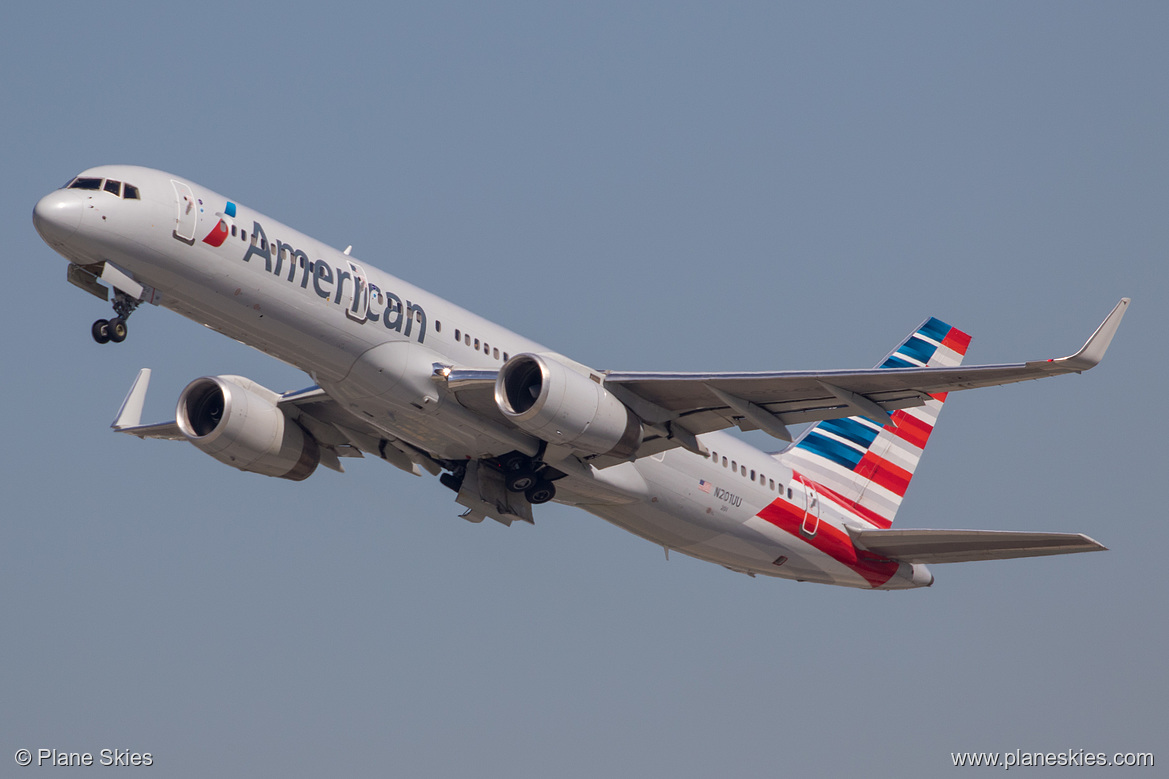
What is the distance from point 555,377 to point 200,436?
9537 mm

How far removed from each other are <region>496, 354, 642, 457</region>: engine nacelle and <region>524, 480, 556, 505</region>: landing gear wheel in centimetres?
254

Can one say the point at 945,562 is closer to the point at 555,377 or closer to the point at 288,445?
the point at 555,377

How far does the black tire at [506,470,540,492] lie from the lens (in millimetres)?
29891

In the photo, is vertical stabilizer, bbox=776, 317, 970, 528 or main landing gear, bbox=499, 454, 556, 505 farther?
vertical stabilizer, bbox=776, 317, 970, 528

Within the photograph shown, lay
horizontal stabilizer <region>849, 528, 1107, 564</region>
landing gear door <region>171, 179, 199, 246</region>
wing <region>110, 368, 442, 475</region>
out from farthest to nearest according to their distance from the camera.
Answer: wing <region>110, 368, 442, 475</region>
horizontal stabilizer <region>849, 528, 1107, 564</region>
landing gear door <region>171, 179, 199, 246</region>

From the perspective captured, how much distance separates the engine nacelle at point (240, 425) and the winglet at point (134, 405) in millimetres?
4890

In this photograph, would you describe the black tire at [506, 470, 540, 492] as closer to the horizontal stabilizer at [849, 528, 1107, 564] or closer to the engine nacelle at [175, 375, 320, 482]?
the engine nacelle at [175, 375, 320, 482]

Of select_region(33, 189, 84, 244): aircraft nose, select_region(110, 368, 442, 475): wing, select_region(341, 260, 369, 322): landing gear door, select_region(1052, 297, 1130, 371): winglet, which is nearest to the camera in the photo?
select_region(1052, 297, 1130, 371): winglet

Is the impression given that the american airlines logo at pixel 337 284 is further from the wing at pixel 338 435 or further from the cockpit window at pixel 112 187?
the wing at pixel 338 435

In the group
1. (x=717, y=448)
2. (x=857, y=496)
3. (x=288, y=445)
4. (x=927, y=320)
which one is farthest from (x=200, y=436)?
(x=927, y=320)

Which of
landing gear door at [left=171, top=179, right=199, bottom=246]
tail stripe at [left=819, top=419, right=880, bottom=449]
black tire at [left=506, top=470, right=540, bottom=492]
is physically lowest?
black tire at [left=506, top=470, right=540, bottom=492]

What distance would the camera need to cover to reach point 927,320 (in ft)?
131

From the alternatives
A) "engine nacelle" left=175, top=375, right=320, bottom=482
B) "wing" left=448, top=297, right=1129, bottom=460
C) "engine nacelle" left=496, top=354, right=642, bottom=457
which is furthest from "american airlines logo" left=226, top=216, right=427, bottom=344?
"engine nacelle" left=175, top=375, right=320, bottom=482

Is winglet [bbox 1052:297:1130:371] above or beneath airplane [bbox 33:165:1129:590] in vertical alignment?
beneath
